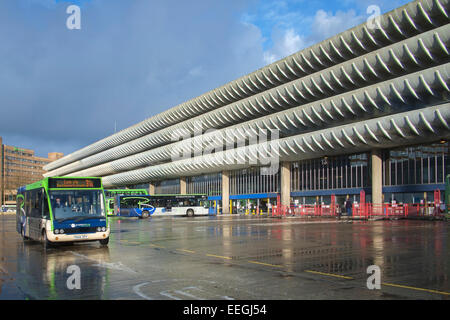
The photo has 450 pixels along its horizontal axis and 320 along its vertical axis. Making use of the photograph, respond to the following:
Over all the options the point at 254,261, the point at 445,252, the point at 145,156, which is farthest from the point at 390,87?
the point at 145,156

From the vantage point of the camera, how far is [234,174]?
224ft

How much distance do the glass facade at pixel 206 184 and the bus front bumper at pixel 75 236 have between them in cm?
5549

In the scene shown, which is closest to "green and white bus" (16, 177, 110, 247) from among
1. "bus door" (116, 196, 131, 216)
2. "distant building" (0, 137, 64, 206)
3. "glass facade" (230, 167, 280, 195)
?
"bus door" (116, 196, 131, 216)

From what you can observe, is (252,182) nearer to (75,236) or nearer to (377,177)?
(377,177)

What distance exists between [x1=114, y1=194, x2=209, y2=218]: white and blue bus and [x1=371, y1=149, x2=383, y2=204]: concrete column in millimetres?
20875

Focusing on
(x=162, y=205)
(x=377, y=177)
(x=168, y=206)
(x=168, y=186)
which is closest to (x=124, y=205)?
(x=162, y=205)

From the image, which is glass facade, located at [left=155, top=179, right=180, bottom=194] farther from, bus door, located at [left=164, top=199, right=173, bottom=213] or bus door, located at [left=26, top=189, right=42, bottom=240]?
bus door, located at [left=26, top=189, right=42, bottom=240]

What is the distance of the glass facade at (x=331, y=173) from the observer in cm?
4731

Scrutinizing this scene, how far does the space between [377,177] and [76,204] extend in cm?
3273

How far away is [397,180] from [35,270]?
3962 centimetres

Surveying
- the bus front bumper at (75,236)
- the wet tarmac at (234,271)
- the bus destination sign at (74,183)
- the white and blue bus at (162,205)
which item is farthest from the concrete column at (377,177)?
the bus front bumper at (75,236)

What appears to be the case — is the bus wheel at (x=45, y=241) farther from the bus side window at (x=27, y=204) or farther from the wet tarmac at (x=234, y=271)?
the bus side window at (x=27, y=204)

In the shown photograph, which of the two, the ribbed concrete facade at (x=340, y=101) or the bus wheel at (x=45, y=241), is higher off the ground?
the ribbed concrete facade at (x=340, y=101)

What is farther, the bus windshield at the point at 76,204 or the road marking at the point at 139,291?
the bus windshield at the point at 76,204
